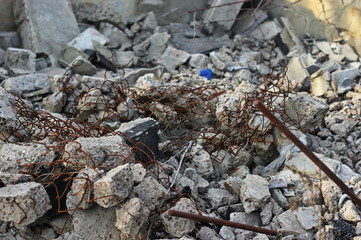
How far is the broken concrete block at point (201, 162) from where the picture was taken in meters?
3.98

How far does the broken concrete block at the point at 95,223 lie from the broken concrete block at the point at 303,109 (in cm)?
212

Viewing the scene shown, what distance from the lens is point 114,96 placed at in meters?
5.05

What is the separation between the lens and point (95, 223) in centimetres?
320

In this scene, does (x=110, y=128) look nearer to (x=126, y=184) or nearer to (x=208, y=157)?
(x=208, y=157)

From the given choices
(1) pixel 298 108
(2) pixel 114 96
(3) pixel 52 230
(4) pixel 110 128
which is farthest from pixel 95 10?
(3) pixel 52 230

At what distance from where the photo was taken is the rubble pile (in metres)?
3.23

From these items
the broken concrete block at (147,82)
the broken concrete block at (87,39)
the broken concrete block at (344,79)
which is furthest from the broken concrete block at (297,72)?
the broken concrete block at (87,39)

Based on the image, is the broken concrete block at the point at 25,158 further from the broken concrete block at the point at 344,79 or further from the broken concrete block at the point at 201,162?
the broken concrete block at the point at 344,79

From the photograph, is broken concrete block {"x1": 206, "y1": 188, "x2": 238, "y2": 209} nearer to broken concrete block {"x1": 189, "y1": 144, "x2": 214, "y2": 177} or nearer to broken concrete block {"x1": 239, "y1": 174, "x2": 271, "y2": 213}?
broken concrete block {"x1": 239, "y1": 174, "x2": 271, "y2": 213}

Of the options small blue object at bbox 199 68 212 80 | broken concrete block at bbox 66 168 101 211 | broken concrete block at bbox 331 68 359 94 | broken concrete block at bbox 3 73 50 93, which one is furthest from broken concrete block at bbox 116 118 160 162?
broken concrete block at bbox 331 68 359 94

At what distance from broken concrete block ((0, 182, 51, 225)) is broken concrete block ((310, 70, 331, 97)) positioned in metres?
3.97

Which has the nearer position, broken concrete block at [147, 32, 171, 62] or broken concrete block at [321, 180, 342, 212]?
broken concrete block at [321, 180, 342, 212]

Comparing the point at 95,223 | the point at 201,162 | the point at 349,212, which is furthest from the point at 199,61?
the point at 95,223

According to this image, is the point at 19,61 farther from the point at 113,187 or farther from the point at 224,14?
the point at 113,187
